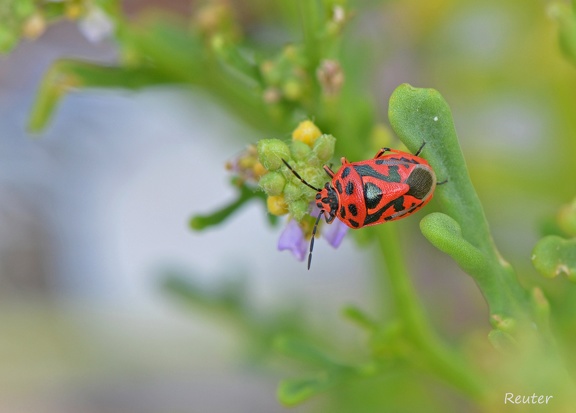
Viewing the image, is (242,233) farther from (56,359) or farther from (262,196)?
(262,196)

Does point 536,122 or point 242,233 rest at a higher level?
point 242,233

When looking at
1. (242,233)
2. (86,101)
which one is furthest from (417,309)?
(86,101)

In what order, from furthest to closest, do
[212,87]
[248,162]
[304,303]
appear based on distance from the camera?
[304,303] → [212,87] → [248,162]

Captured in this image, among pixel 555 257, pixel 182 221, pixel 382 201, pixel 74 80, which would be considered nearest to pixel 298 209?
pixel 382 201

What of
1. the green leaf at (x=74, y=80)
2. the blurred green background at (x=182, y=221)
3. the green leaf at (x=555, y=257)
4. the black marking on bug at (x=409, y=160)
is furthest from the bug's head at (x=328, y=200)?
the blurred green background at (x=182, y=221)

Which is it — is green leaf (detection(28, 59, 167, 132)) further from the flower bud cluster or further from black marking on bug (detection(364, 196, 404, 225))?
black marking on bug (detection(364, 196, 404, 225))

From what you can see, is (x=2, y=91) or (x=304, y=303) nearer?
(x=304, y=303)

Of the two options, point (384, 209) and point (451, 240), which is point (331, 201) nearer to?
point (384, 209)
